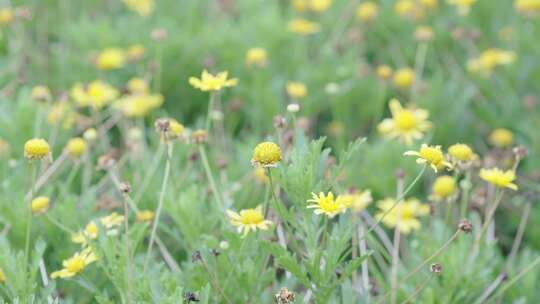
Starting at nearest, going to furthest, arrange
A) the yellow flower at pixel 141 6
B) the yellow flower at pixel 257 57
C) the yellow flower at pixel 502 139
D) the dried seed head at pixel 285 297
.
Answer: the dried seed head at pixel 285 297 → the yellow flower at pixel 502 139 → the yellow flower at pixel 257 57 → the yellow flower at pixel 141 6

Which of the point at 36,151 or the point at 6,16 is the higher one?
the point at 36,151

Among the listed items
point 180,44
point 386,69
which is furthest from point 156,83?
point 386,69

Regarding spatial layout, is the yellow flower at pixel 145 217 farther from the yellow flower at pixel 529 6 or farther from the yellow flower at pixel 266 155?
the yellow flower at pixel 529 6

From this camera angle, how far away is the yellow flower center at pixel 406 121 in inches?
92.5

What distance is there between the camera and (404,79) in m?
2.83

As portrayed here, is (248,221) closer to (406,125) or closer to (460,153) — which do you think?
(460,153)

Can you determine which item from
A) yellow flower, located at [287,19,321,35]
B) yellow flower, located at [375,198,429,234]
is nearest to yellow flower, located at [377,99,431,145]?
yellow flower, located at [375,198,429,234]

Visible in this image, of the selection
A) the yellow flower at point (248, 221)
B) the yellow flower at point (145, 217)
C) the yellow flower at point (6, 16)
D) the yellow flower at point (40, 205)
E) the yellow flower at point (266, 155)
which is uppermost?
the yellow flower at point (266, 155)

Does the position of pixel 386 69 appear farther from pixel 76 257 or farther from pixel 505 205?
pixel 76 257

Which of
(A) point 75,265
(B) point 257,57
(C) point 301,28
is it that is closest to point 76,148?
(A) point 75,265

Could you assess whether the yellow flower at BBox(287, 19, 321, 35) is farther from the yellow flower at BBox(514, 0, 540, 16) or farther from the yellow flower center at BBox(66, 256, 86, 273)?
the yellow flower center at BBox(66, 256, 86, 273)

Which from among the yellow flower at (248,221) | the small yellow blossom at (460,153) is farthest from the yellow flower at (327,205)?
the small yellow blossom at (460,153)

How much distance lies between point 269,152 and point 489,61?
1.61 metres

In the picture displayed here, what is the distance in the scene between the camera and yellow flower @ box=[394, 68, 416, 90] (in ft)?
9.30
